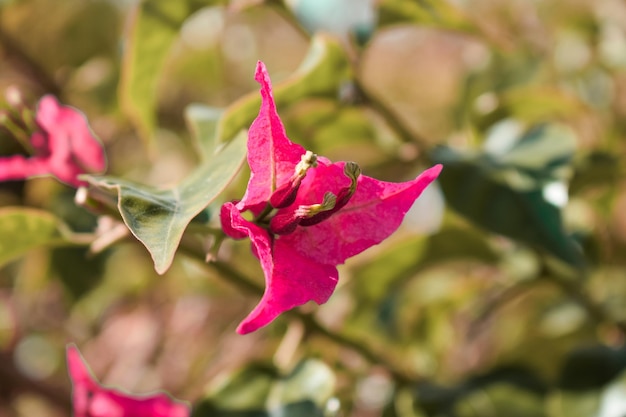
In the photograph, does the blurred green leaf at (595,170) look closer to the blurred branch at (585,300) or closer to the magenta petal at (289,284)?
the blurred branch at (585,300)

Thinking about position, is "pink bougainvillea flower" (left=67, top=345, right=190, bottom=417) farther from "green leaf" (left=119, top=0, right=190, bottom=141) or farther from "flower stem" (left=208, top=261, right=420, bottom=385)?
"green leaf" (left=119, top=0, right=190, bottom=141)

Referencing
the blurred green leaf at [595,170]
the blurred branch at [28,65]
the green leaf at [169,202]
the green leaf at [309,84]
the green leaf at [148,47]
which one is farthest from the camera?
the blurred branch at [28,65]

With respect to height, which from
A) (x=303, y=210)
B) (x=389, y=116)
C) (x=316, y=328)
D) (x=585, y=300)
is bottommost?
(x=585, y=300)

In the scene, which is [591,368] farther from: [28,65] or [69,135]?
[28,65]

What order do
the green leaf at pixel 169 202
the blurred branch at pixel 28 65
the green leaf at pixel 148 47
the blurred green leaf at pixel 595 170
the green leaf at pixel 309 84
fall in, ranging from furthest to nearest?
the blurred branch at pixel 28 65 < the blurred green leaf at pixel 595 170 < the green leaf at pixel 148 47 < the green leaf at pixel 309 84 < the green leaf at pixel 169 202

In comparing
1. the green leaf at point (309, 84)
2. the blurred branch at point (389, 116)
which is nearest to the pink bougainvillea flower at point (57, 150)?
the green leaf at point (309, 84)

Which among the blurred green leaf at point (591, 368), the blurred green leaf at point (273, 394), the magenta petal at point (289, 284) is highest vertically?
the magenta petal at point (289, 284)

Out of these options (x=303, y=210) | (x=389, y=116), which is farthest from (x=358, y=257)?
(x=303, y=210)

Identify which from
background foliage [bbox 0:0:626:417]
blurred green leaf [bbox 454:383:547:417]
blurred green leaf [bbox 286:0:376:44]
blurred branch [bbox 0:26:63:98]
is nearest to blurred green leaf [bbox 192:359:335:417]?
background foliage [bbox 0:0:626:417]
